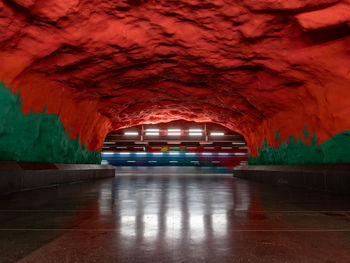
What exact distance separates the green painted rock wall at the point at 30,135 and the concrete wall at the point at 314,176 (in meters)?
7.84

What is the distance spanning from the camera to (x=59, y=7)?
16.6ft

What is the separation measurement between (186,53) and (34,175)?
523 cm

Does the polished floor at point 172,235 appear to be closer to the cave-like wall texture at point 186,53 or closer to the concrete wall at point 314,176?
the concrete wall at point 314,176

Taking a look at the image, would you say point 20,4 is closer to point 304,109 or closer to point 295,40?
point 295,40

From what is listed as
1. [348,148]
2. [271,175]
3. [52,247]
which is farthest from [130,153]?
[52,247]

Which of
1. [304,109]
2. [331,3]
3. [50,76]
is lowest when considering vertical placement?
[304,109]

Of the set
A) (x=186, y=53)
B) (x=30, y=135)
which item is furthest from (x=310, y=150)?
(x=30, y=135)

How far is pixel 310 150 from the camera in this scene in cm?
803

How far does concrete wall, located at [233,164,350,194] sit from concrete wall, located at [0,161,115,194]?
7558 millimetres

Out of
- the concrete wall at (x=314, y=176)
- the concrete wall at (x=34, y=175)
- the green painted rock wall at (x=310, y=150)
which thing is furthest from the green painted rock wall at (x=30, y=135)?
the green painted rock wall at (x=310, y=150)

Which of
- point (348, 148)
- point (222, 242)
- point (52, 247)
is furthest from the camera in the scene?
point (348, 148)

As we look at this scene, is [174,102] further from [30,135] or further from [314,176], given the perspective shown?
[314,176]

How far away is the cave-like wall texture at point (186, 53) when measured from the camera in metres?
5.24

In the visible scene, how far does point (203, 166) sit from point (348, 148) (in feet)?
78.1
